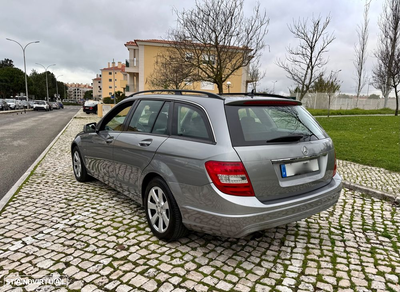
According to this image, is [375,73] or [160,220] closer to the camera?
[160,220]

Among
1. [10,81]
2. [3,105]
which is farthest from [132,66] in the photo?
[10,81]

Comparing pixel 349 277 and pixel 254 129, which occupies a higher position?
pixel 254 129

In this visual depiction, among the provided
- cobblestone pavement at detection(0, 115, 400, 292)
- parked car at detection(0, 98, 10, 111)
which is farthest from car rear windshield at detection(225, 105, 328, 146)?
parked car at detection(0, 98, 10, 111)

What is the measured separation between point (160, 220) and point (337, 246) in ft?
6.56

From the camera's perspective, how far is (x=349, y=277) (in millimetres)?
2605

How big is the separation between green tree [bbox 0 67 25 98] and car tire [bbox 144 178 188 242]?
260ft

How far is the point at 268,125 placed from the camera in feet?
9.54

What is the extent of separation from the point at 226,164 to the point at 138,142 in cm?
143

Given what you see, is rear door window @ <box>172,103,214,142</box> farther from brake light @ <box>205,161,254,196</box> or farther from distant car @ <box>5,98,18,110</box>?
distant car @ <box>5,98,18,110</box>

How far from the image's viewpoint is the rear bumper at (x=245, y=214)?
8.23ft

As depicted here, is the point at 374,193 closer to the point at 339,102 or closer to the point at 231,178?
the point at 231,178

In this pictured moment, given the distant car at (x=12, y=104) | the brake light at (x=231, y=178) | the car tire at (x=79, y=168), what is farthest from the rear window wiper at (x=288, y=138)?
the distant car at (x=12, y=104)

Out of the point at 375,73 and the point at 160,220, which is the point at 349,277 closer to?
the point at 160,220

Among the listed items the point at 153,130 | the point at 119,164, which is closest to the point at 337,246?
the point at 153,130
